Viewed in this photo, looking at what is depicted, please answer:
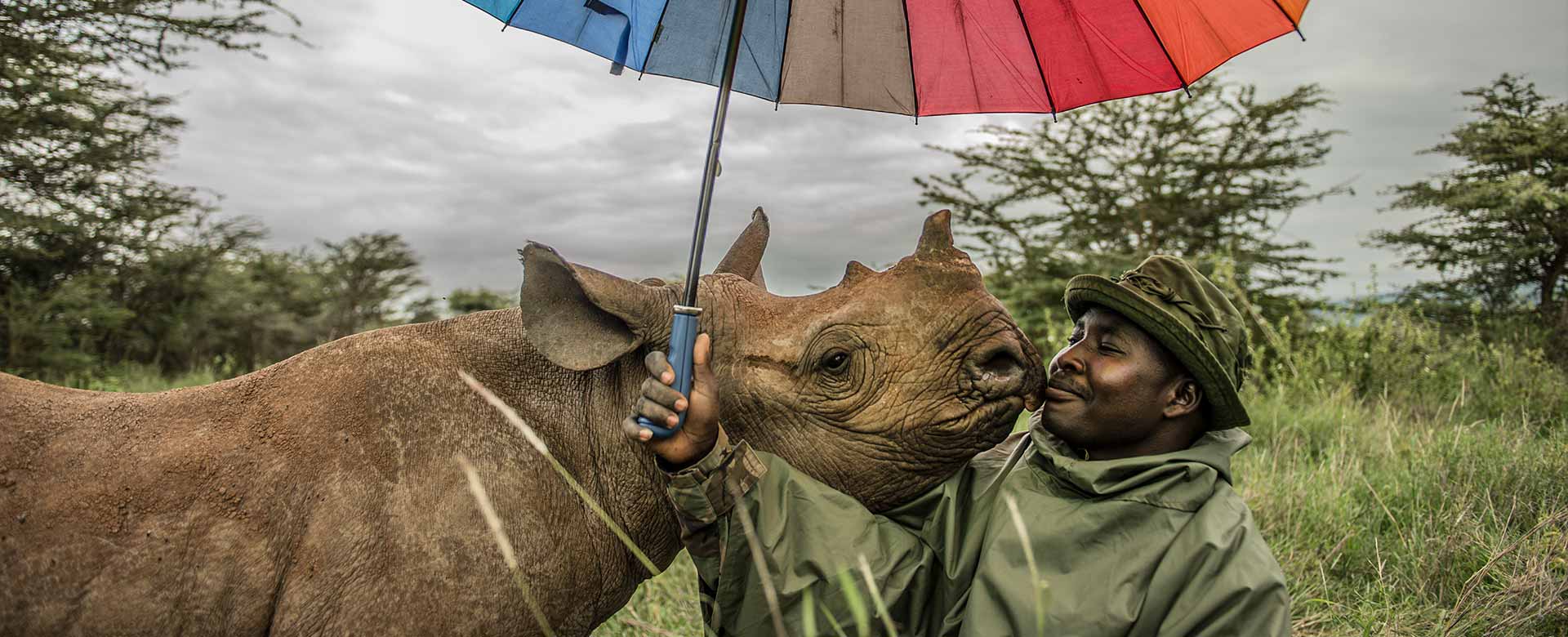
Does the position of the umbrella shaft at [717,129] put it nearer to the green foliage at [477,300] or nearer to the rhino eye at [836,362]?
the rhino eye at [836,362]

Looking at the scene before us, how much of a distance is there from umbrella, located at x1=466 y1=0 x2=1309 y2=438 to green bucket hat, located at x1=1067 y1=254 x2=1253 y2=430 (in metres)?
0.63

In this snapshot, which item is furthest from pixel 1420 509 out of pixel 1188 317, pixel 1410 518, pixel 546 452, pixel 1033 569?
pixel 546 452

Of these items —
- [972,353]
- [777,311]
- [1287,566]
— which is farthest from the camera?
[1287,566]

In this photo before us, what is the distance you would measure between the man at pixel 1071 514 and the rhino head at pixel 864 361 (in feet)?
0.45

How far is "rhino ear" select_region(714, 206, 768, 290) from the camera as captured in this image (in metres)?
3.11

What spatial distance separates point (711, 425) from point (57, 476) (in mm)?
1571

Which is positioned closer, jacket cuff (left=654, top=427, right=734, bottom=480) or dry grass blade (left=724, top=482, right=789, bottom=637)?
dry grass blade (left=724, top=482, right=789, bottom=637)

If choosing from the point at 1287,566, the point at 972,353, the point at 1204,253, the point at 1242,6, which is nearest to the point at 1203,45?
the point at 1242,6

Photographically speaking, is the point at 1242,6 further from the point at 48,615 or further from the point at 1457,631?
the point at 48,615

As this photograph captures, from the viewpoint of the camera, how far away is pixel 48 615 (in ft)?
7.22

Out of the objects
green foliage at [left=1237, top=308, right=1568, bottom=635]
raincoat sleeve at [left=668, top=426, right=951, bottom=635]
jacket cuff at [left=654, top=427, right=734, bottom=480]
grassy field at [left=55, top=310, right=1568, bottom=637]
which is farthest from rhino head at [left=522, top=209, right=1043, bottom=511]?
green foliage at [left=1237, top=308, right=1568, bottom=635]

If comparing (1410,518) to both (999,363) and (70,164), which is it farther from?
(70,164)

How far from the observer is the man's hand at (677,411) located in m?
2.17

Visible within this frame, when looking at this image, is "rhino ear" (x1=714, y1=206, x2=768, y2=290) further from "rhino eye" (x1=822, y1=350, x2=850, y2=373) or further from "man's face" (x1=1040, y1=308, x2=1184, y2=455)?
"man's face" (x1=1040, y1=308, x2=1184, y2=455)
